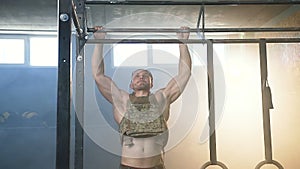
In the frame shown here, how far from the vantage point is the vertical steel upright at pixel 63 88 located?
1188 mm

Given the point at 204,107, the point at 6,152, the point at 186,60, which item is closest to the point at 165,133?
the point at 186,60

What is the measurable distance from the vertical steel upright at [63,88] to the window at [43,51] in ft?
12.7

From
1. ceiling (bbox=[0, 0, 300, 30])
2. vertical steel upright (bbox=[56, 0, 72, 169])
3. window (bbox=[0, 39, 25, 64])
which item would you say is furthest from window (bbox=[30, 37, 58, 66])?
vertical steel upright (bbox=[56, 0, 72, 169])

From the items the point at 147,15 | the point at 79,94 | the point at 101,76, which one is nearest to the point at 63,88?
the point at 79,94

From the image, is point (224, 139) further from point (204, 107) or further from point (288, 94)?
point (288, 94)

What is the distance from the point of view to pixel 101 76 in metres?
2.38

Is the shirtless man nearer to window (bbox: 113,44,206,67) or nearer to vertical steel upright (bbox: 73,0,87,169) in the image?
vertical steel upright (bbox: 73,0,87,169)

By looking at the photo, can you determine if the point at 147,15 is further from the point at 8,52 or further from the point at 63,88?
the point at 63,88

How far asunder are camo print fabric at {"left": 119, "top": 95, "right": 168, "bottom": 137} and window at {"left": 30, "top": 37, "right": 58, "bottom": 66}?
2927mm

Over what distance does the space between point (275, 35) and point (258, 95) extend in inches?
30.9

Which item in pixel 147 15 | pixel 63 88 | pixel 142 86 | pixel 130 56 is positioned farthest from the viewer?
pixel 130 56

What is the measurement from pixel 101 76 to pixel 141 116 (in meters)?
0.36

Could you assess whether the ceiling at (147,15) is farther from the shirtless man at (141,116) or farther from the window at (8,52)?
the shirtless man at (141,116)

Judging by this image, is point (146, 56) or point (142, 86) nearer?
point (142, 86)
